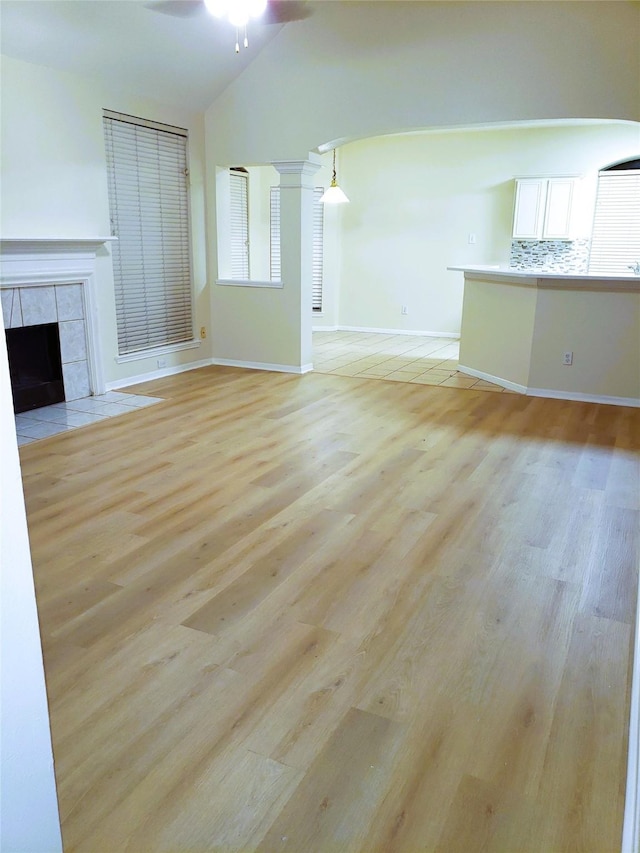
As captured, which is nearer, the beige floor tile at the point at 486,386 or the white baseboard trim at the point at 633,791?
the white baseboard trim at the point at 633,791

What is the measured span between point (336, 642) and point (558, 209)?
7212mm

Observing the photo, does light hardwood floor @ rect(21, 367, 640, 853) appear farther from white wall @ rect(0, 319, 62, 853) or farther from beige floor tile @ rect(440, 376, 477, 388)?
beige floor tile @ rect(440, 376, 477, 388)

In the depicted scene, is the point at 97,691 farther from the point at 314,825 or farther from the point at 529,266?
the point at 529,266

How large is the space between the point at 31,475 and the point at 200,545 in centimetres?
138

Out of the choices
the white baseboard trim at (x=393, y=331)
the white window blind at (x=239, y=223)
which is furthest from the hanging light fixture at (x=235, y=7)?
the white baseboard trim at (x=393, y=331)

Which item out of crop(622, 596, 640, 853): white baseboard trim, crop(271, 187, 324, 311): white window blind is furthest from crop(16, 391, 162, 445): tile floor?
crop(271, 187, 324, 311): white window blind

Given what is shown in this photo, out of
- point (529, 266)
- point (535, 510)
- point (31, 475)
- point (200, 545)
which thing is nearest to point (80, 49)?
point (31, 475)

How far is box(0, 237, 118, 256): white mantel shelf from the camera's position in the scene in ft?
14.3

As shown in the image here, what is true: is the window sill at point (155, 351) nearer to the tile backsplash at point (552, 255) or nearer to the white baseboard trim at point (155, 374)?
the white baseboard trim at point (155, 374)

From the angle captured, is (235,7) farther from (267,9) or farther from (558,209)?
(558,209)

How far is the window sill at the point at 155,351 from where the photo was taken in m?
5.77

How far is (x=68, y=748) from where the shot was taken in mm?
1626

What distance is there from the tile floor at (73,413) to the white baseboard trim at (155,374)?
16cm

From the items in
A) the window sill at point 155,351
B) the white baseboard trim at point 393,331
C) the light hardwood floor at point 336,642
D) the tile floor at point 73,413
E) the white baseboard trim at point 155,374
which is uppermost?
the window sill at point 155,351
